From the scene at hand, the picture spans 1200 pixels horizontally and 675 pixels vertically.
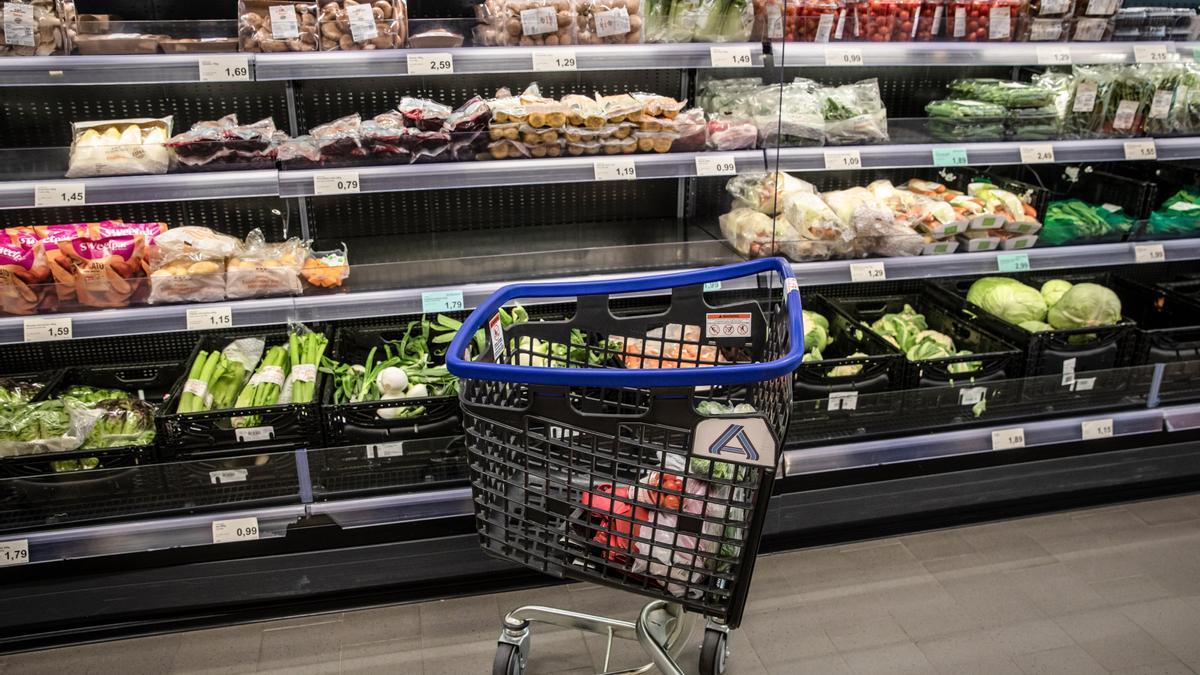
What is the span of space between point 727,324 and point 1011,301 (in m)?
1.85

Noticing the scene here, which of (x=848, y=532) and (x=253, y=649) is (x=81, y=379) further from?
(x=848, y=532)

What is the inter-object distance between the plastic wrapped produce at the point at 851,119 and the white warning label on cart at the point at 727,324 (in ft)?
4.25

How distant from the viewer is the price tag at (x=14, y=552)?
2355mm

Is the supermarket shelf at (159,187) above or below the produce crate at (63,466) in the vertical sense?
above

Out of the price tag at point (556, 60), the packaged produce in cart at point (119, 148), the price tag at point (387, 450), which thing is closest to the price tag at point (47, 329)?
the packaged produce in cart at point (119, 148)

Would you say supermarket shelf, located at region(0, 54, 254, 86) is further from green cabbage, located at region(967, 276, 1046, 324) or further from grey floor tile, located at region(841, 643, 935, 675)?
green cabbage, located at region(967, 276, 1046, 324)

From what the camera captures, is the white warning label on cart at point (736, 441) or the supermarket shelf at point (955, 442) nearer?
the white warning label on cart at point (736, 441)

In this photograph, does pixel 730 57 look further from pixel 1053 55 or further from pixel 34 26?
pixel 34 26

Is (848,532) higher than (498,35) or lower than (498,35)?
lower

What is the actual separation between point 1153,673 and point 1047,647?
0.82 feet

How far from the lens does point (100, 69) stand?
7.82 ft

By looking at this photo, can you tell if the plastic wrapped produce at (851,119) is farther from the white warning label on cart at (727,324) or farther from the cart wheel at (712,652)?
the cart wheel at (712,652)

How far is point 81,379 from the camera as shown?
2785 mm

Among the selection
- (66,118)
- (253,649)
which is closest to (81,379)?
(66,118)
